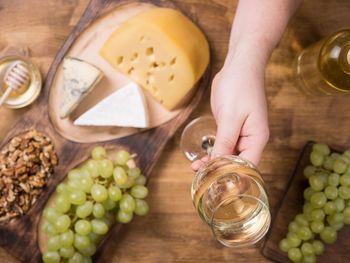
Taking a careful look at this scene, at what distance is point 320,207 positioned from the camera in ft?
2.95

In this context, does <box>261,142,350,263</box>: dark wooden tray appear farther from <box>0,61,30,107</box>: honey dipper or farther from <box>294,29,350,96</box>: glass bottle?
<box>0,61,30,107</box>: honey dipper

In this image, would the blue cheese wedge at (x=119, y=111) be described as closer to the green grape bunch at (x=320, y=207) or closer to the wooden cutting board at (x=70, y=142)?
the wooden cutting board at (x=70, y=142)

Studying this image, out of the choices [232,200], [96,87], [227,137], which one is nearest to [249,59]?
[227,137]

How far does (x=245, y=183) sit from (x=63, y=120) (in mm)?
579

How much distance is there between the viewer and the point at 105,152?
3.10 feet

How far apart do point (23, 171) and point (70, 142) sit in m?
0.15

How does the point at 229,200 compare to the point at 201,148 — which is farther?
the point at 201,148

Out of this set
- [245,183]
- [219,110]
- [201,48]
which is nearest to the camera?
[245,183]

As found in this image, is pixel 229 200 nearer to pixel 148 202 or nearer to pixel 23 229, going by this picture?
pixel 148 202

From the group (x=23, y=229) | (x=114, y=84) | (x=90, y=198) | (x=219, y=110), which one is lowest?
(x=23, y=229)

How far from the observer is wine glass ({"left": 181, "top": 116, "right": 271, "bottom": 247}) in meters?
0.62

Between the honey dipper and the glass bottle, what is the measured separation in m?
0.80

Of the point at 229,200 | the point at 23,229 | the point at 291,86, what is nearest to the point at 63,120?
the point at 23,229

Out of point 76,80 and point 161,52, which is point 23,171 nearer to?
point 76,80
